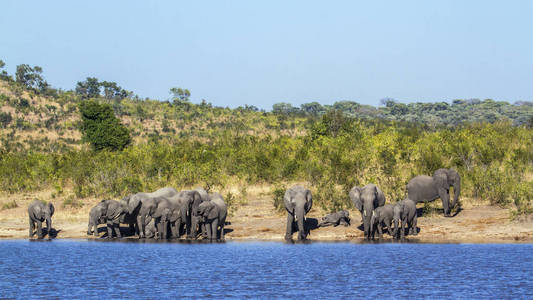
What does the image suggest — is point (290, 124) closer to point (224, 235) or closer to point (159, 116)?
point (159, 116)

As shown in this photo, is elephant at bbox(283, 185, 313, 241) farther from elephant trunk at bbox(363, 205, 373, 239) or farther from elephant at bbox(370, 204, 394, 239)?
elephant at bbox(370, 204, 394, 239)

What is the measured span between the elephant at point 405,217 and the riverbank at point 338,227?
53 cm

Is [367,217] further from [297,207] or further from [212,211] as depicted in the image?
[212,211]

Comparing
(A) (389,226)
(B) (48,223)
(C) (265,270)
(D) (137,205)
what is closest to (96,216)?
(D) (137,205)

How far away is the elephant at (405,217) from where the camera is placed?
102ft

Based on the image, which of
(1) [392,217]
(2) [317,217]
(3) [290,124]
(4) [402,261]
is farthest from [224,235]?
(3) [290,124]

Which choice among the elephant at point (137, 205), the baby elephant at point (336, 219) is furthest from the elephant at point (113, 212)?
the baby elephant at point (336, 219)

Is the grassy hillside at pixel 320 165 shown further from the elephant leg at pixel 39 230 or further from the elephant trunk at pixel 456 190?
the elephant leg at pixel 39 230

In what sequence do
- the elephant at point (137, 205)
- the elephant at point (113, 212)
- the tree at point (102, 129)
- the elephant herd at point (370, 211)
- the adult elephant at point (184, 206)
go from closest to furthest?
the elephant herd at point (370, 211) → the adult elephant at point (184, 206) → the elephant at point (137, 205) → the elephant at point (113, 212) → the tree at point (102, 129)

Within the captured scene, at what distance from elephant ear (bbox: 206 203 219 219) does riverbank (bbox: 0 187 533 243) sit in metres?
1.55

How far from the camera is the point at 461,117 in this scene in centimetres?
14575

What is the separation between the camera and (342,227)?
33.7m

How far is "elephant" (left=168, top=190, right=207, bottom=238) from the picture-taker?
107 feet

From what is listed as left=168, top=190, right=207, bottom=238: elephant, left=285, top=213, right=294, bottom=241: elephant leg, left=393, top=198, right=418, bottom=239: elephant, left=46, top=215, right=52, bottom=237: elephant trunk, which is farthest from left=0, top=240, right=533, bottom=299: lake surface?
left=46, top=215, right=52, bottom=237: elephant trunk
